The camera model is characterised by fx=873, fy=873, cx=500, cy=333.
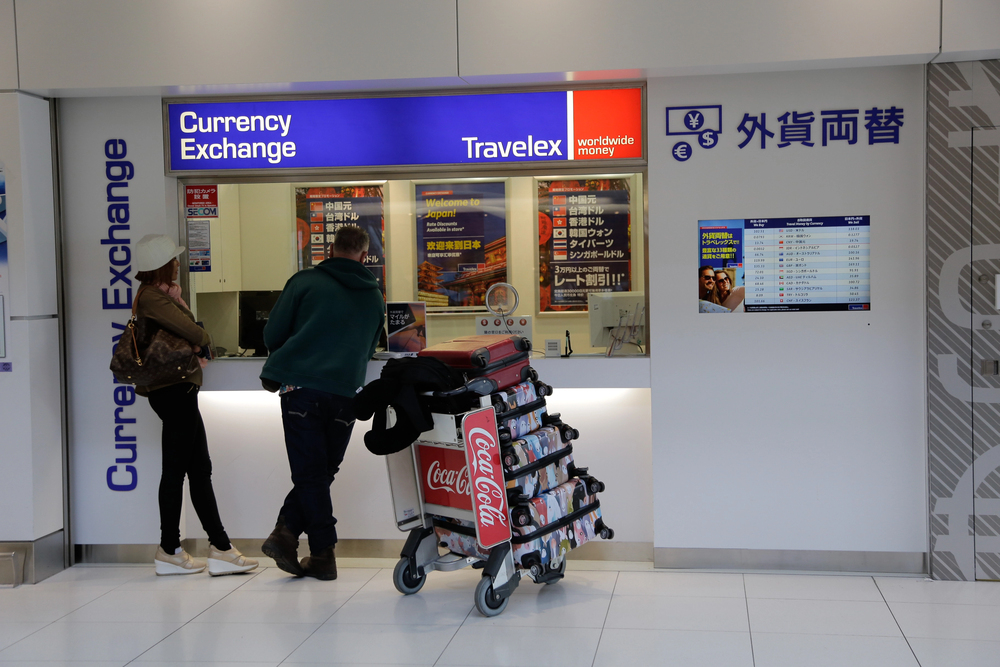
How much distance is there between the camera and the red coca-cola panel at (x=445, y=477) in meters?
3.76

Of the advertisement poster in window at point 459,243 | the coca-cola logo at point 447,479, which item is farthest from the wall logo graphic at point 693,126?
the coca-cola logo at point 447,479

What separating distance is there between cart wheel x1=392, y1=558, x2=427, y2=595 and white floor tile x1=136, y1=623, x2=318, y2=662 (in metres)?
0.46

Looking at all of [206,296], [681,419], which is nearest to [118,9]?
[206,296]

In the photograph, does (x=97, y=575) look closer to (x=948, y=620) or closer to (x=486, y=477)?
(x=486, y=477)

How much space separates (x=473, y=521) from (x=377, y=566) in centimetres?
95

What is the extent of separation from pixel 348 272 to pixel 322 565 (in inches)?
55.8

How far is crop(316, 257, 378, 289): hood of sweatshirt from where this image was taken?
4.08m

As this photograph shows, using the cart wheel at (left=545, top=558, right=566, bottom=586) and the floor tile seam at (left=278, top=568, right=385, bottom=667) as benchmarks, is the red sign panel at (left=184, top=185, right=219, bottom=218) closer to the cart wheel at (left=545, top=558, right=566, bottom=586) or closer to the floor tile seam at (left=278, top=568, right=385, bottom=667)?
the floor tile seam at (left=278, top=568, right=385, bottom=667)

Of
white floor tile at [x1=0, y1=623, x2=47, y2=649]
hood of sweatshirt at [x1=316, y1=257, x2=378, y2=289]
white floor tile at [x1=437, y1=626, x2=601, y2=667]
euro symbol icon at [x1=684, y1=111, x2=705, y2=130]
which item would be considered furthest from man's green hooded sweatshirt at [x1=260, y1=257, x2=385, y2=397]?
euro symbol icon at [x1=684, y1=111, x2=705, y2=130]

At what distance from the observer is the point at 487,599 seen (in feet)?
11.8

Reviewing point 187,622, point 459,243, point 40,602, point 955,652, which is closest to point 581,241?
point 459,243

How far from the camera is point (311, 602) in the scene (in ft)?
12.8

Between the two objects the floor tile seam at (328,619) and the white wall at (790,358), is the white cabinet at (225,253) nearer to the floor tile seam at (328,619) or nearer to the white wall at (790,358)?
the floor tile seam at (328,619)

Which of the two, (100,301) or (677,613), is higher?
(100,301)
